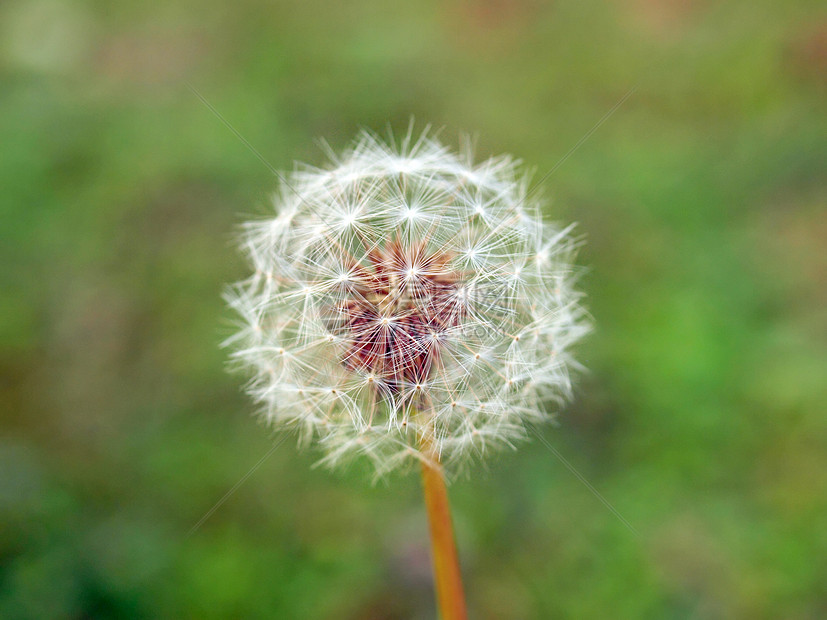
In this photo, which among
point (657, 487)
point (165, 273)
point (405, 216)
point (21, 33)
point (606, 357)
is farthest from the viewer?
point (21, 33)

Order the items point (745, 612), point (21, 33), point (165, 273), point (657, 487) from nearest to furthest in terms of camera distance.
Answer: point (745, 612) → point (657, 487) → point (165, 273) → point (21, 33)

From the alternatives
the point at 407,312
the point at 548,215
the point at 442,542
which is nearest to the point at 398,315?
the point at 407,312

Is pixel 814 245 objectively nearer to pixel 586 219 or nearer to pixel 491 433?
pixel 586 219

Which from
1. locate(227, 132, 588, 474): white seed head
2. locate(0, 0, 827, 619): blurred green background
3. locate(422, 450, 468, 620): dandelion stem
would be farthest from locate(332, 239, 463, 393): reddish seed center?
locate(0, 0, 827, 619): blurred green background

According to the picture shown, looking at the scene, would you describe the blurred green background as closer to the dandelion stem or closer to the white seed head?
the white seed head

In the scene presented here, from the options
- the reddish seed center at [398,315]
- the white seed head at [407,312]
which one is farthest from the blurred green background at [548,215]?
the reddish seed center at [398,315]

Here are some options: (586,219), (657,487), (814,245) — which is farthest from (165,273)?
(814,245)

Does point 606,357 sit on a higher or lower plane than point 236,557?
higher
